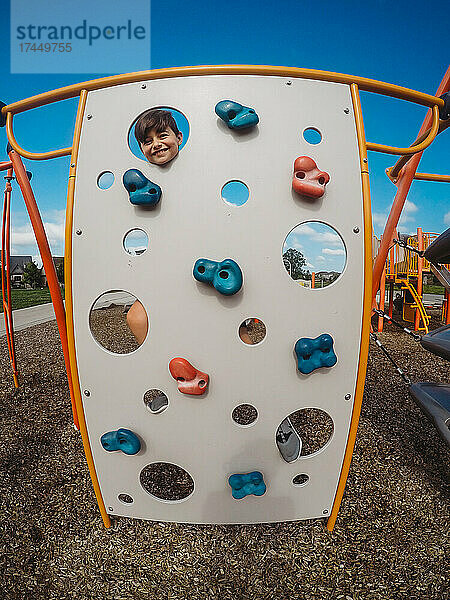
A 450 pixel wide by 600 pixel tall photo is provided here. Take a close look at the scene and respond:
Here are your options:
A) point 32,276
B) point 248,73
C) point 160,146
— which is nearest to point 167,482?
point 160,146

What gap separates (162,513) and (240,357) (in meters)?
0.85

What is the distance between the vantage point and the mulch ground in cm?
160

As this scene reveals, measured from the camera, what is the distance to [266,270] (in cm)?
158

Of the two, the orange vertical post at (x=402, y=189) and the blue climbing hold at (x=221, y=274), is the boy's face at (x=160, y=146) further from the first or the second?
the orange vertical post at (x=402, y=189)

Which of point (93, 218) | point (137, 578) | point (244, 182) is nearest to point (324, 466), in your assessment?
point (137, 578)

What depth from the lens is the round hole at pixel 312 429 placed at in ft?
9.39

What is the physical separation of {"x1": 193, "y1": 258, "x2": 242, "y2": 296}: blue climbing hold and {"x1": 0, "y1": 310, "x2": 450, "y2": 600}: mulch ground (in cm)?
118

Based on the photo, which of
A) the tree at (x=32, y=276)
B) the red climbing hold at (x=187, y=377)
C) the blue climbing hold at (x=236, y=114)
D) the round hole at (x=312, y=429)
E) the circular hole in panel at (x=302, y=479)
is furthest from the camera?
the tree at (x=32, y=276)

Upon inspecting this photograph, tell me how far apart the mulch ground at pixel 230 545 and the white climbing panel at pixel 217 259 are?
388mm

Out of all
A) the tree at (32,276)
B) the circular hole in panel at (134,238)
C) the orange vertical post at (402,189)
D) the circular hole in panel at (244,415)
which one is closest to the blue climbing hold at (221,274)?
the circular hole in panel at (134,238)

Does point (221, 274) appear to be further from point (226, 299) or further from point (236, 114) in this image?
point (236, 114)

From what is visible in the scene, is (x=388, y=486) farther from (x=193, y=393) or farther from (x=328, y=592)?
(x=193, y=393)

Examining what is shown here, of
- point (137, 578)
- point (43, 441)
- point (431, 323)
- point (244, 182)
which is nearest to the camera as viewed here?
point (244, 182)

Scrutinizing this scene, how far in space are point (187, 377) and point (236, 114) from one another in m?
1.04
